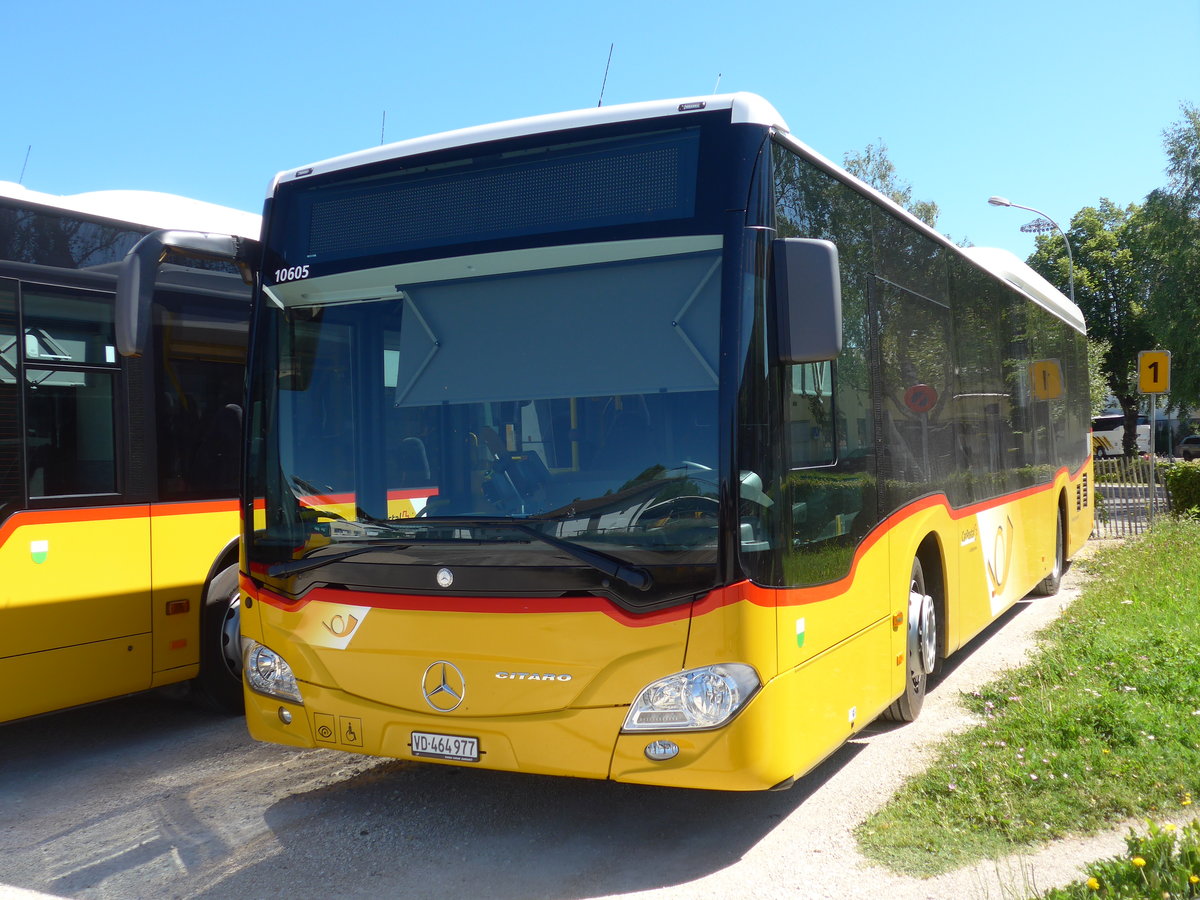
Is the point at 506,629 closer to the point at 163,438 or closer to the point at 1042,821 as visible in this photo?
the point at 1042,821

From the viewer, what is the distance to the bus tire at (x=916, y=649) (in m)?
6.52

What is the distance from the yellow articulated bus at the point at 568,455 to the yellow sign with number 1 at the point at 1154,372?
530 inches

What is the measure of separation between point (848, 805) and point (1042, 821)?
35.6 inches

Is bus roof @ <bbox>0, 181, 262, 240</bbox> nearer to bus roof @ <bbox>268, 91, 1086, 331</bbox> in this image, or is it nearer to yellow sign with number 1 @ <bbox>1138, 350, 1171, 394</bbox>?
bus roof @ <bbox>268, 91, 1086, 331</bbox>

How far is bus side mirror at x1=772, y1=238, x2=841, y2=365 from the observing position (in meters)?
4.46

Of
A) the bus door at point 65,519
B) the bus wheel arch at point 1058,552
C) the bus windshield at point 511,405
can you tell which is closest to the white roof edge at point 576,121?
the bus windshield at point 511,405

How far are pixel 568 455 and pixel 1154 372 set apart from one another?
15.4 metres

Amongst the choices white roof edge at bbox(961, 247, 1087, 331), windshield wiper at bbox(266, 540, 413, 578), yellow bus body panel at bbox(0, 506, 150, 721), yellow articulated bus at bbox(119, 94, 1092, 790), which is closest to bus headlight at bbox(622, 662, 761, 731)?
yellow articulated bus at bbox(119, 94, 1092, 790)

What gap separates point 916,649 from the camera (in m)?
6.63

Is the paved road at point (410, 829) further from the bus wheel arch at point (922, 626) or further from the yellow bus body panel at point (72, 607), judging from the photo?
the yellow bus body panel at point (72, 607)

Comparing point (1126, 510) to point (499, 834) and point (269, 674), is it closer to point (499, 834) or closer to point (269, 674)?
point (499, 834)

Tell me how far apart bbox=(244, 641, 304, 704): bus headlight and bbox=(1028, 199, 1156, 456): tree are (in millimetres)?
45946

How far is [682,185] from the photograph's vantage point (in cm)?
454

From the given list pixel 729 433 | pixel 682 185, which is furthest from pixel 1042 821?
pixel 682 185
